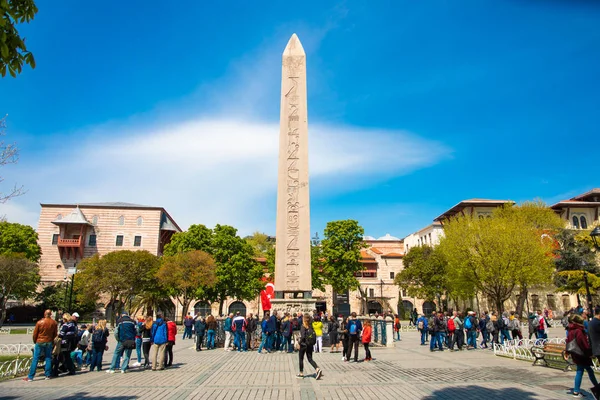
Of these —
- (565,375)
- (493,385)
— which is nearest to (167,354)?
(493,385)

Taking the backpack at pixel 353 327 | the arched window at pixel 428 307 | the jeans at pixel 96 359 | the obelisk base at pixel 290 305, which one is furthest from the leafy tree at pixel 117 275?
the arched window at pixel 428 307

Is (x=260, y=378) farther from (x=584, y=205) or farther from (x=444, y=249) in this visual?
(x=584, y=205)

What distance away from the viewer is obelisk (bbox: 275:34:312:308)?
51.4ft

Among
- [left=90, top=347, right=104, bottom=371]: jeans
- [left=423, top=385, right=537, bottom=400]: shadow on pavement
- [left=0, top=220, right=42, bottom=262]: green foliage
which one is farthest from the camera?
[left=0, top=220, right=42, bottom=262]: green foliage

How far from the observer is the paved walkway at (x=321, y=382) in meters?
7.13

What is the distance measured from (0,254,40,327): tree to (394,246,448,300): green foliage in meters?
35.4

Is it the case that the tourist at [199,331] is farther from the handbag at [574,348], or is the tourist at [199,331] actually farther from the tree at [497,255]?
the tree at [497,255]

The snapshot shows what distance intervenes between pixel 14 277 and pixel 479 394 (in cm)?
3646

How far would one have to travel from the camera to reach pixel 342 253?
139 ft

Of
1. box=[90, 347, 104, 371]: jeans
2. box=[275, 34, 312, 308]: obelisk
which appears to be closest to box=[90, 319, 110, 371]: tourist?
box=[90, 347, 104, 371]: jeans

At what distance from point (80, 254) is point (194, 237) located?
17.2 m

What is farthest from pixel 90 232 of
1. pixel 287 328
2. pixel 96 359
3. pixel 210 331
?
pixel 96 359

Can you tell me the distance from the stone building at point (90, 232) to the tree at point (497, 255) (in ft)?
110

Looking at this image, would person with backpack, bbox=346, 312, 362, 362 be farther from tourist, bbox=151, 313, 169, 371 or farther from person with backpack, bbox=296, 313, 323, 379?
tourist, bbox=151, 313, 169, 371
